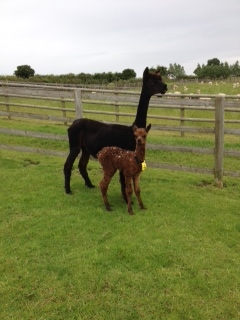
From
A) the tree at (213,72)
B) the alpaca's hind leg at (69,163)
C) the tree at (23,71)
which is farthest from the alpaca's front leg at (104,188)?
the tree at (213,72)

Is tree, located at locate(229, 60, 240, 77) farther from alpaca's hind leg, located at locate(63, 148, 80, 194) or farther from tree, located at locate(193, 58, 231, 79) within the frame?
alpaca's hind leg, located at locate(63, 148, 80, 194)

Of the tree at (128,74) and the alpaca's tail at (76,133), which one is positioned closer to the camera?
the alpaca's tail at (76,133)

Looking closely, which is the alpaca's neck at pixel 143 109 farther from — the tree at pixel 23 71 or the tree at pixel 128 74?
the tree at pixel 128 74

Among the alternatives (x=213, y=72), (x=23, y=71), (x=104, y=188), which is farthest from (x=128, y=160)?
(x=213, y=72)

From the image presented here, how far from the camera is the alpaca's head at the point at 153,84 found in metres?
5.52

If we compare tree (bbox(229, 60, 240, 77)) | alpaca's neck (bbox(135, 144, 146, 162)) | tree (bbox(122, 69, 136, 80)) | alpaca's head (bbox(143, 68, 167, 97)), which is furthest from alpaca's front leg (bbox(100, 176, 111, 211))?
tree (bbox(229, 60, 240, 77))

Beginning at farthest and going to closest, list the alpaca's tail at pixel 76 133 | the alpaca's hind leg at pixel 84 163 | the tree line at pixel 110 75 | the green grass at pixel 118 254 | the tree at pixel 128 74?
the tree at pixel 128 74
the tree line at pixel 110 75
the alpaca's hind leg at pixel 84 163
the alpaca's tail at pixel 76 133
the green grass at pixel 118 254

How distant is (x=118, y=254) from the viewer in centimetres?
409

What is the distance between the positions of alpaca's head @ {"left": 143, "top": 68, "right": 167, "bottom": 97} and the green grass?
1.78m

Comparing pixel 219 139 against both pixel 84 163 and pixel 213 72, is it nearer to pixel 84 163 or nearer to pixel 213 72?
pixel 84 163

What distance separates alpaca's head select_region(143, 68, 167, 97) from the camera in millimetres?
5520

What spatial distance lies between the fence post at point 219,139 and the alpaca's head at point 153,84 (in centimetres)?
134

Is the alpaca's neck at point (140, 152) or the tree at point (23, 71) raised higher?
the tree at point (23, 71)

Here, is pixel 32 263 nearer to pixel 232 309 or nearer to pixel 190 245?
pixel 190 245
